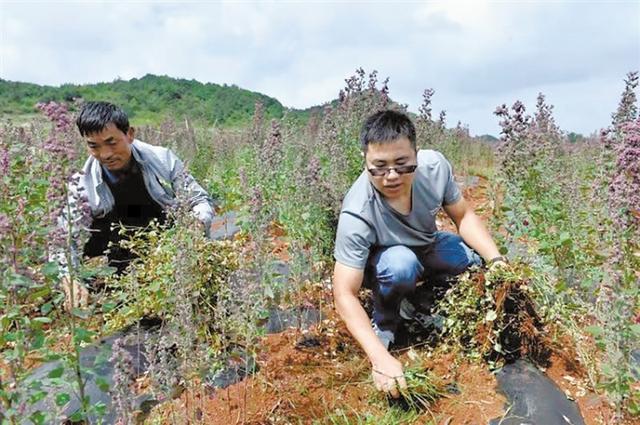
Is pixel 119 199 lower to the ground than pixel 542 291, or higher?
higher

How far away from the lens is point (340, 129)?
443 centimetres

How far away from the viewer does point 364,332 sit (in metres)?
2.64

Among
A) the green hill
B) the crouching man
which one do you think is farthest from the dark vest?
the green hill

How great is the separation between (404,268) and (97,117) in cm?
205

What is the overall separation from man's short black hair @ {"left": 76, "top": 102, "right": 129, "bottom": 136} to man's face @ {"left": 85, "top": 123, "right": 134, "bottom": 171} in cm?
3

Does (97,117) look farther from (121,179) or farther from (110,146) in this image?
(121,179)

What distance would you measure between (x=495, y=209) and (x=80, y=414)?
8.47ft

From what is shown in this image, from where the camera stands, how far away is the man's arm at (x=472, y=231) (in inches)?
122

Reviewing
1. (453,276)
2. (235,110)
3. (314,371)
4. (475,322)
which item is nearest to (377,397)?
(314,371)

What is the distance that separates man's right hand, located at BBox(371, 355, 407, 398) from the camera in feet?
8.16

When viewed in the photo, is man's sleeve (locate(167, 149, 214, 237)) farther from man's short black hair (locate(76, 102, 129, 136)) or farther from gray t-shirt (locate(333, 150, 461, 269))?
gray t-shirt (locate(333, 150, 461, 269))

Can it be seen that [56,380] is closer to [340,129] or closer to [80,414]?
[80,414]

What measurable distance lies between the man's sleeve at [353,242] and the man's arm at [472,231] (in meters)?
0.61

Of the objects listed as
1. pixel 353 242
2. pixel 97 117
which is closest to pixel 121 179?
pixel 97 117
